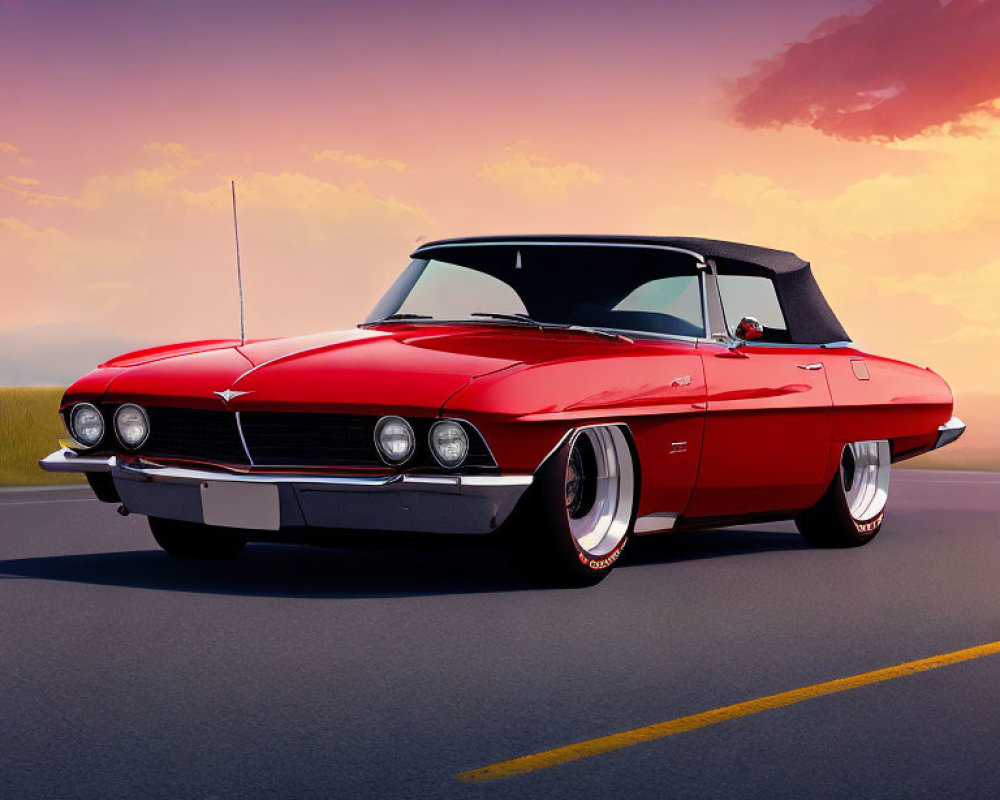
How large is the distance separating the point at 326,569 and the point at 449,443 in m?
1.55

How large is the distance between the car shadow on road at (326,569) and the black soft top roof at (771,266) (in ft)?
4.48

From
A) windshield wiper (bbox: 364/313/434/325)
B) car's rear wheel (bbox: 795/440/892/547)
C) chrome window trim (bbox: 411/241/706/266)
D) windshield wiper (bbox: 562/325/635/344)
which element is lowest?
car's rear wheel (bbox: 795/440/892/547)

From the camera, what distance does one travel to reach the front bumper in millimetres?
6602

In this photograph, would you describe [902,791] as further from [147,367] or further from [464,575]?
[147,367]

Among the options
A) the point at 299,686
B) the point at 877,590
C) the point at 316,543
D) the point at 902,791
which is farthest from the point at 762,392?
the point at 902,791

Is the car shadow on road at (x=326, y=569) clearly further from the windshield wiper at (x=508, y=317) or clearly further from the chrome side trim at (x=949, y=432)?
the chrome side trim at (x=949, y=432)

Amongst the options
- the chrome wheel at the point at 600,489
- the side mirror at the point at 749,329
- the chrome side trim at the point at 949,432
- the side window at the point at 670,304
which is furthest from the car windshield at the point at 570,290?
the chrome side trim at the point at 949,432

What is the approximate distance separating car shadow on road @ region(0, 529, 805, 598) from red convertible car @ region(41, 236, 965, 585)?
247 mm

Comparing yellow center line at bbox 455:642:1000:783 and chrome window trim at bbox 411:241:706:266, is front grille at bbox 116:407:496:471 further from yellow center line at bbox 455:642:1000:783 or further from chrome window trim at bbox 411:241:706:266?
chrome window trim at bbox 411:241:706:266

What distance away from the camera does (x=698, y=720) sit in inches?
186

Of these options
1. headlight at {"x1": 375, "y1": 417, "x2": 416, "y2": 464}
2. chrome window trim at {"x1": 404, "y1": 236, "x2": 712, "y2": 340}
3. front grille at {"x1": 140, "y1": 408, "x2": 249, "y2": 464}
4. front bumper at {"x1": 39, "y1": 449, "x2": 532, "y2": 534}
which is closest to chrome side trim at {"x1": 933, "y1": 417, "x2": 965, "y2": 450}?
chrome window trim at {"x1": 404, "y1": 236, "x2": 712, "y2": 340}

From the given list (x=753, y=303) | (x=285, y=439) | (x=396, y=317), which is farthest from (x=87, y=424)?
(x=753, y=303)

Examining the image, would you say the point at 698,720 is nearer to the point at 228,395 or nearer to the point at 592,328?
the point at 228,395

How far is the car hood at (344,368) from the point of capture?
6711mm
